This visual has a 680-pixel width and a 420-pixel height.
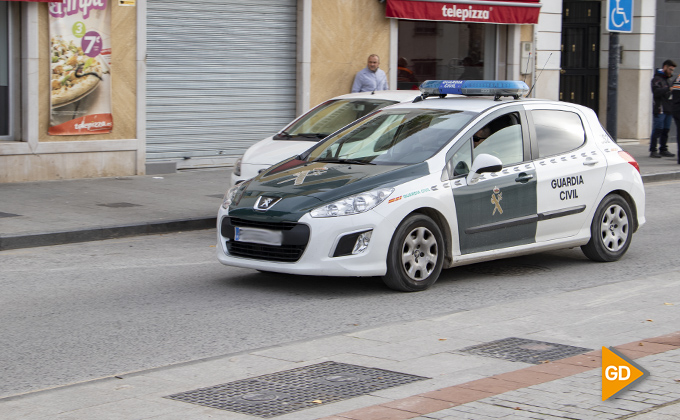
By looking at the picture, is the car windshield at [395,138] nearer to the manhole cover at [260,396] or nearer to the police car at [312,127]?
the police car at [312,127]

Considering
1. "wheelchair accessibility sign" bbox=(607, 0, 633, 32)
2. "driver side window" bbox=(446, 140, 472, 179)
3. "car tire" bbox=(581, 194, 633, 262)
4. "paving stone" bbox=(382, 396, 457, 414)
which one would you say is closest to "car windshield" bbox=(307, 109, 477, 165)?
"driver side window" bbox=(446, 140, 472, 179)

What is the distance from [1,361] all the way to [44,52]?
10.1m

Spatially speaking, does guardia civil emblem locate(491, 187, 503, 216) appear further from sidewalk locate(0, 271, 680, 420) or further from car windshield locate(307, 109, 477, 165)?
sidewalk locate(0, 271, 680, 420)

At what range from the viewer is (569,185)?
29.7 feet

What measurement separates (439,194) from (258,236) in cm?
146

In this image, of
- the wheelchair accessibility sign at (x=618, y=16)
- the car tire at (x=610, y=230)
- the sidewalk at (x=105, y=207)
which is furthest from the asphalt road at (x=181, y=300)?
the wheelchair accessibility sign at (x=618, y=16)

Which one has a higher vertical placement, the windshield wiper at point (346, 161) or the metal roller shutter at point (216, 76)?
the metal roller shutter at point (216, 76)

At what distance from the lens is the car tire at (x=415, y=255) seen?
780cm

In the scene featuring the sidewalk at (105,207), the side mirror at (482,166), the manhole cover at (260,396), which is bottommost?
the manhole cover at (260,396)

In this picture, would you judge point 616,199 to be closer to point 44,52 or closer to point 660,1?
point 44,52

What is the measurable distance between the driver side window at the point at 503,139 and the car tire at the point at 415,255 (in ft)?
2.94

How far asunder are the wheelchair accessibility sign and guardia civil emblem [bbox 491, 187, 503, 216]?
9756 mm

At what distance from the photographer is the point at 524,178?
342 inches

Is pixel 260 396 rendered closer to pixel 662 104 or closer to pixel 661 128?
pixel 662 104
